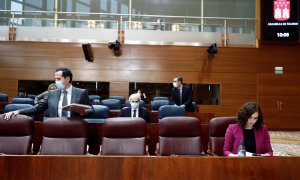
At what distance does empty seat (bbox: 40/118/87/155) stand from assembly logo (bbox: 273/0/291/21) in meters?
8.27

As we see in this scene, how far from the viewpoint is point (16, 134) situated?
11.0 ft

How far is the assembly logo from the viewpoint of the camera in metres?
9.54

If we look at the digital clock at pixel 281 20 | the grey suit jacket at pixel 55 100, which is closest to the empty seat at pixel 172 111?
the grey suit jacket at pixel 55 100

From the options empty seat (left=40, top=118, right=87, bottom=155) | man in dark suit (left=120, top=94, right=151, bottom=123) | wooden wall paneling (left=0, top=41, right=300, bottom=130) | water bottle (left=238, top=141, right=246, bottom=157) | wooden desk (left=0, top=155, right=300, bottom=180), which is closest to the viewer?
wooden desk (left=0, top=155, right=300, bottom=180)

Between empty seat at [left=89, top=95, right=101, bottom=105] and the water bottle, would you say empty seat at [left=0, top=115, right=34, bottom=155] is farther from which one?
empty seat at [left=89, top=95, right=101, bottom=105]

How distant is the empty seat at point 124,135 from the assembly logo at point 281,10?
7888 millimetres

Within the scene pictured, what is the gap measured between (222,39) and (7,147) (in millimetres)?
8172

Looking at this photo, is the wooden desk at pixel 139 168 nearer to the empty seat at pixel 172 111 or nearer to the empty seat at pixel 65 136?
the empty seat at pixel 65 136

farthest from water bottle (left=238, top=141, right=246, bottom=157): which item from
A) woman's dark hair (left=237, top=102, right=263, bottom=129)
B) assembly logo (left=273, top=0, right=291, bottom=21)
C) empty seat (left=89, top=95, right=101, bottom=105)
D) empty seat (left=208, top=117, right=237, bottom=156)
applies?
assembly logo (left=273, top=0, right=291, bottom=21)

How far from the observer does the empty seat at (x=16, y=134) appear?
3.32 metres

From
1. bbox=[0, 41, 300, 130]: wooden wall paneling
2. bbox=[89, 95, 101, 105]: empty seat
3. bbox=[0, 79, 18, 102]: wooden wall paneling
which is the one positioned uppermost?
bbox=[0, 41, 300, 130]: wooden wall paneling

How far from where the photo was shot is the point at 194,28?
1027 cm

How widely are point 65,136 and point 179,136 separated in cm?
127

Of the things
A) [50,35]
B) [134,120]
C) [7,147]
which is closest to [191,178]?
[134,120]
